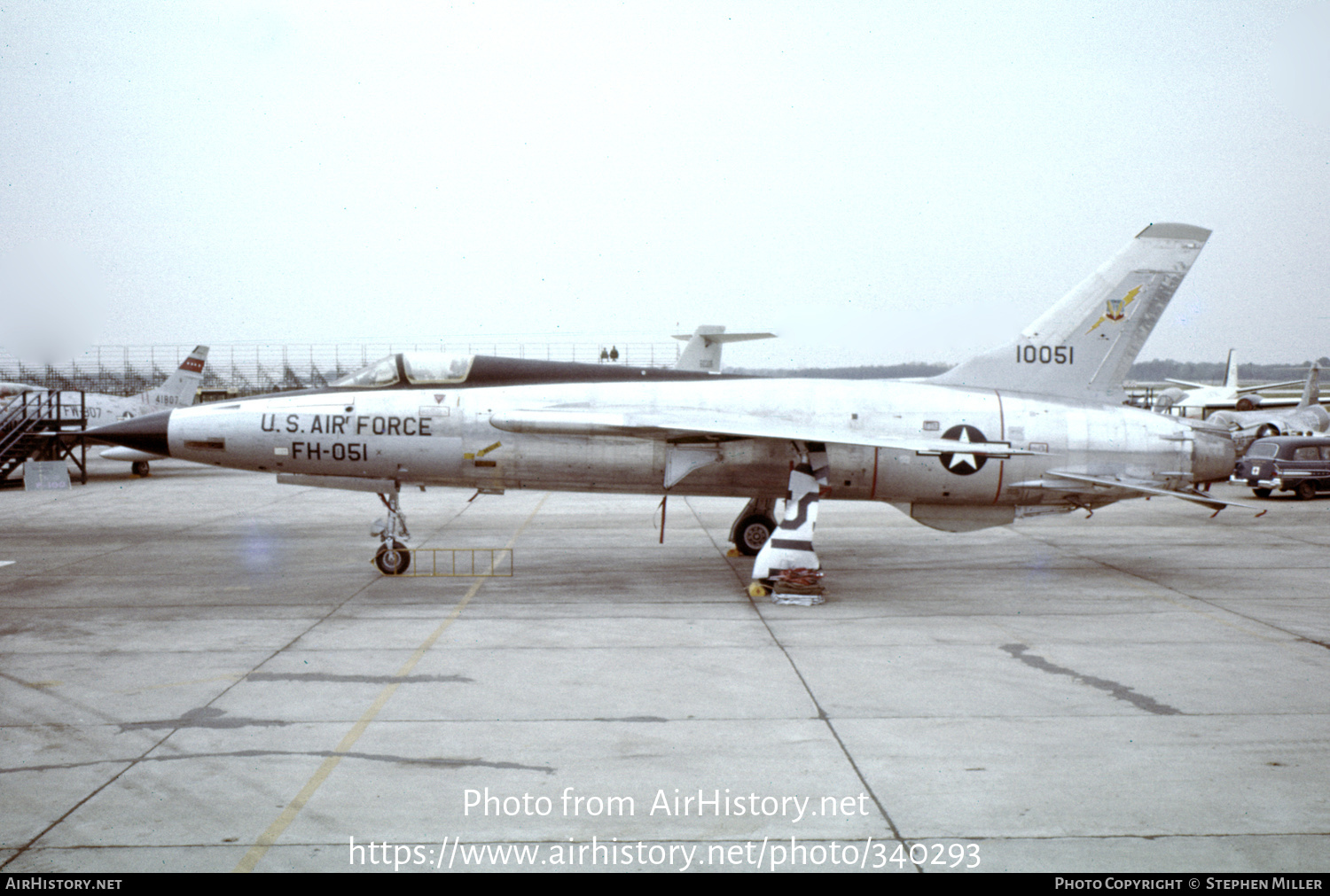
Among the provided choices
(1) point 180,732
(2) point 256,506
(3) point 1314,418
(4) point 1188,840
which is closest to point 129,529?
(2) point 256,506

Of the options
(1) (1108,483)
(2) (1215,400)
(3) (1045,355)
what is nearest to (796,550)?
(1) (1108,483)

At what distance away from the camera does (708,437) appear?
489 inches

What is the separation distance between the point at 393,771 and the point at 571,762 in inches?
44.4

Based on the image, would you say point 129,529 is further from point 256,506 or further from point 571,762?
point 571,762

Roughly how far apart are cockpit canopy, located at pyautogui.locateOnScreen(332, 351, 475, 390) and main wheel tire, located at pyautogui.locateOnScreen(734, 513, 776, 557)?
4.82 m

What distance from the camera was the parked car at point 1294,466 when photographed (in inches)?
920

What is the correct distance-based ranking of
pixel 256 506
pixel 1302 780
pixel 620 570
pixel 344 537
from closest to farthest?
pixel 1302 780 < pixel 620 570 < pixel 344 537 < pixel 256 506

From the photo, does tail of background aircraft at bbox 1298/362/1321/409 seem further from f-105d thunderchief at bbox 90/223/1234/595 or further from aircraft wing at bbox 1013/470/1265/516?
aircraft wing at bbox 1013/470/1265/516

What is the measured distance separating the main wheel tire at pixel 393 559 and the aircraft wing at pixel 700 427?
7.64 feet

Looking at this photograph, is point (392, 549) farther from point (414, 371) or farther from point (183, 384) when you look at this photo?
point (183, 384)

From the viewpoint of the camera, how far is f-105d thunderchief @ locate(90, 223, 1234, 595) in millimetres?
12578

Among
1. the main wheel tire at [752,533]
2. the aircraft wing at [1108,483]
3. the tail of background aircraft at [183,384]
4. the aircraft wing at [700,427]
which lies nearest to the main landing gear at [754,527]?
the main wheel tire at [752,533]

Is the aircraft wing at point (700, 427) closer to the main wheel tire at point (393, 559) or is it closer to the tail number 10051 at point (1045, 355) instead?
the tail number 10051 at point (1045, 355)

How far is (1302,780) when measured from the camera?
5879 millimetres
